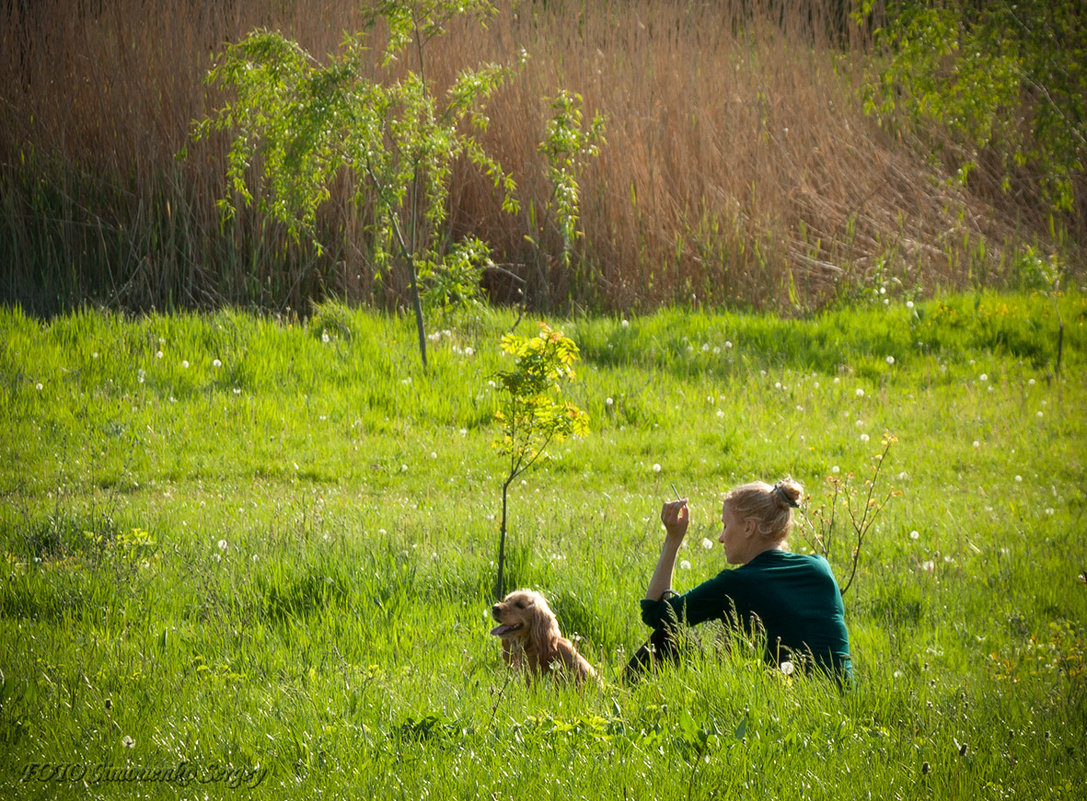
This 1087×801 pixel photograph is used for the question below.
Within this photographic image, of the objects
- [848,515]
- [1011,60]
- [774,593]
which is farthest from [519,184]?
[774,593]

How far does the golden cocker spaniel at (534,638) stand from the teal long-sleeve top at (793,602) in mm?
647

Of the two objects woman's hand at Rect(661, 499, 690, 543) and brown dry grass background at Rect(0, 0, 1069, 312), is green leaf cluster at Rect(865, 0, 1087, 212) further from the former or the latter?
woman's hand at Rect(661, 499, 690, 543)

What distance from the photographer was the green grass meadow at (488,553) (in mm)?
3900

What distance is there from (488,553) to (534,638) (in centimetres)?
190

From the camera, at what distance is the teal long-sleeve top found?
433cm

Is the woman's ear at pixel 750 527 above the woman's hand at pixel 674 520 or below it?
above

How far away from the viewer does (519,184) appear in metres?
14.5

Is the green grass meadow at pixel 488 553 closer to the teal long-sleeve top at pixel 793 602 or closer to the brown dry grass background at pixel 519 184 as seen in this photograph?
the teal long-sleeve top at pixel 793 602

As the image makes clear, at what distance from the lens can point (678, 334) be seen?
487 inches

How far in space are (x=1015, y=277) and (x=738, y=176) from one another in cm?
415

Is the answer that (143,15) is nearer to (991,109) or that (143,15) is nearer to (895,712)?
(991,109)

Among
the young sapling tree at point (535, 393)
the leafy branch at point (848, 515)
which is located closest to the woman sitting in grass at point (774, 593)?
the young sapling tree at point (535, 393)

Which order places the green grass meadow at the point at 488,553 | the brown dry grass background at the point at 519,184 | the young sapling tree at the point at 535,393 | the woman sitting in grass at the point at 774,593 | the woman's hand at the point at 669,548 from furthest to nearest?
the brown dry grass background at the point at 519,184
the young sapling tree at the point at 535,393
the woman's hand at the point at 669,548
the woman sitting in grass at the point at 774,593
the green grass meadow at the point at 488,553

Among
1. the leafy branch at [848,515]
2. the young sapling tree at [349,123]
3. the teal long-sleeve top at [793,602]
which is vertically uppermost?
the young sapling tree at [349,123]
